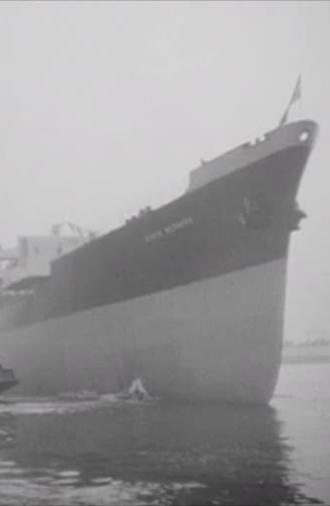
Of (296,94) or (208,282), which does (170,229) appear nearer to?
(208,282)

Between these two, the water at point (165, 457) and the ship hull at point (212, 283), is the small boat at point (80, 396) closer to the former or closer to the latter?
the ship hull at point (212, 283)

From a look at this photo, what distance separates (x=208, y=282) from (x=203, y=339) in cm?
151

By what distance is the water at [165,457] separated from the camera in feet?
27.9

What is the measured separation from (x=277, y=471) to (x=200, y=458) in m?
1.46

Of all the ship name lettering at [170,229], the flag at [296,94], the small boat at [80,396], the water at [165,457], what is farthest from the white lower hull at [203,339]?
the flag at [296,94]

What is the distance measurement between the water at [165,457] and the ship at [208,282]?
4.87 ft

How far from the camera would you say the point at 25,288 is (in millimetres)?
32750

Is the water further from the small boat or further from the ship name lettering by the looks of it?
the ship name lettering

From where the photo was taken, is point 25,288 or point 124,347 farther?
point 25,288

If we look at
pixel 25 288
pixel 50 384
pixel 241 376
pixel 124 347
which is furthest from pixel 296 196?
pixel 25 288

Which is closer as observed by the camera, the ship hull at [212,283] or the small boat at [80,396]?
the ship hull at [212,283]

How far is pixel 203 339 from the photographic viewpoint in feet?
63.5

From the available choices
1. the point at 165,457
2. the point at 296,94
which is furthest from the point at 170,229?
the point at 165,457

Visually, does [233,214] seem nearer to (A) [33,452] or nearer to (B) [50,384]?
(A) [33,452]
